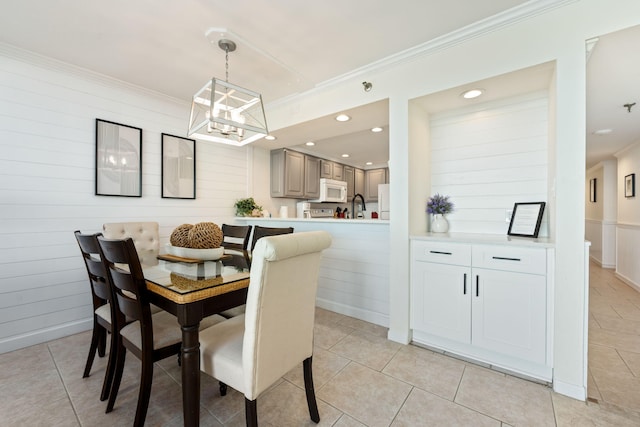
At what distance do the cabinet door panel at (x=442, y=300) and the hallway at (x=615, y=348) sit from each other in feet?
2.58

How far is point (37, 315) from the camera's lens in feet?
7.69

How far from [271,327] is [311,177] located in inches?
156

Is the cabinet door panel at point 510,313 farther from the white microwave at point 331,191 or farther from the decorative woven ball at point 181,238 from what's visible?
the white microwave at point 331,191

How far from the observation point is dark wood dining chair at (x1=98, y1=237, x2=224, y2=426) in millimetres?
1260

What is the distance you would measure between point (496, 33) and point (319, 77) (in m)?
1.48

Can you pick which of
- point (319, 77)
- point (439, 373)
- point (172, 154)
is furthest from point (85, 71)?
point (439, 373)

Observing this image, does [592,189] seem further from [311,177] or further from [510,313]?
[510,313]

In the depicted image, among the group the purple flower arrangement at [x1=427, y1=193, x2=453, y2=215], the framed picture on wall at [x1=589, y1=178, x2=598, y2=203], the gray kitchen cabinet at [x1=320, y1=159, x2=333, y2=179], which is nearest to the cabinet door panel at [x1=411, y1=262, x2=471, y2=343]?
the purple flower arrangement at [x1=427, y1=193, x2=453, y2=215]

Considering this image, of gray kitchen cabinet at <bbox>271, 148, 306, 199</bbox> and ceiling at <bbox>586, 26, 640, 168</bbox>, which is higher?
ceiling at <bbox>586, 26, 640, 168</bbox>

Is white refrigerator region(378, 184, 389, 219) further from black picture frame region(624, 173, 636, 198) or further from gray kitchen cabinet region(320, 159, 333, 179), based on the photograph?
black picture frame region(624, 173, 636, 198)

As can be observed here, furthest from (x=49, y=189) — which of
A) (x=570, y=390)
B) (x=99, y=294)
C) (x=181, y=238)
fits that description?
(x=570, y=390)

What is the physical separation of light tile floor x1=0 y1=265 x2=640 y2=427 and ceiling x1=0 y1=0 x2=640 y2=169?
221 centimetres

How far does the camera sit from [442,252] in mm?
2143

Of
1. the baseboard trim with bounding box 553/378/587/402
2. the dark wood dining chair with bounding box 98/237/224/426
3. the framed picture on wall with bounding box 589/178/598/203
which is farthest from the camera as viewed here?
the framed picture on wall with bounding box 589/178/598/203
